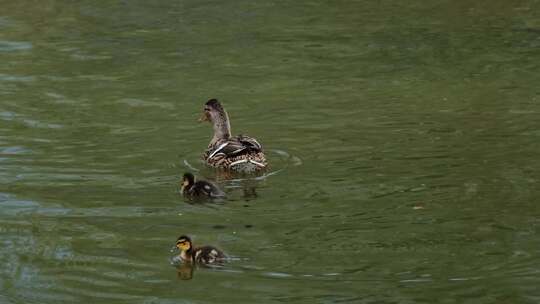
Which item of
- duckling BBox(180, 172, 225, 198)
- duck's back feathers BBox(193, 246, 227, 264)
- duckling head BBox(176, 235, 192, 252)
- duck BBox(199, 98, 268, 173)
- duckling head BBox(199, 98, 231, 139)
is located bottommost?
duck's back feathers BBox(193, 246, 227, 264)

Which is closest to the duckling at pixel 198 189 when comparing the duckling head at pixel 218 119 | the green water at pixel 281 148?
the green water at pixel 281 148

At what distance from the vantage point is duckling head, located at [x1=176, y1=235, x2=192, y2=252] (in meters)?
9.48

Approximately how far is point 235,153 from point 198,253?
3199 millimetres

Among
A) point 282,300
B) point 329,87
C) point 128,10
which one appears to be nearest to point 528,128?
point 329,87

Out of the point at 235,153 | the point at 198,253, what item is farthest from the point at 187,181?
the point at 198,253

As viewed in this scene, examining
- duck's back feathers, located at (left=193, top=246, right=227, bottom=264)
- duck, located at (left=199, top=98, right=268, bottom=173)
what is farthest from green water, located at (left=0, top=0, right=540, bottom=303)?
duck, located at (left=199, top=98, right=268, bottom=173)

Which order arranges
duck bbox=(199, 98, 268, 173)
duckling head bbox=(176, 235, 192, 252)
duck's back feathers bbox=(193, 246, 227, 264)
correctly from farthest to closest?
duck bbox=(199, 98, 268, 173) → duckling head bbox=(176, 235, 192, 252) → duck's back feathers bbox=(193, 246, 227, 264)

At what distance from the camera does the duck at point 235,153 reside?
1230 cm

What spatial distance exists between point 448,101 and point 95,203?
487 cm

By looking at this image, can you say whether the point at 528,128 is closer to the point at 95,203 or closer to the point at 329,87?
the point at 329,87

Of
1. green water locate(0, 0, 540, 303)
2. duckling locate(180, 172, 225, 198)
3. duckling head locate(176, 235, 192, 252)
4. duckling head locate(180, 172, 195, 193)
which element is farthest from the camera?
duckling head locate(180, 172, 195, 193)

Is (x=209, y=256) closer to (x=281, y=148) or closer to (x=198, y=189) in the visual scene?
(x=198, y=189)

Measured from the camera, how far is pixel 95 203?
11.2 metres

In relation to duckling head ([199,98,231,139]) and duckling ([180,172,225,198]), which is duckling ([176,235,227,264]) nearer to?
duckling ([180,172,225,198])
